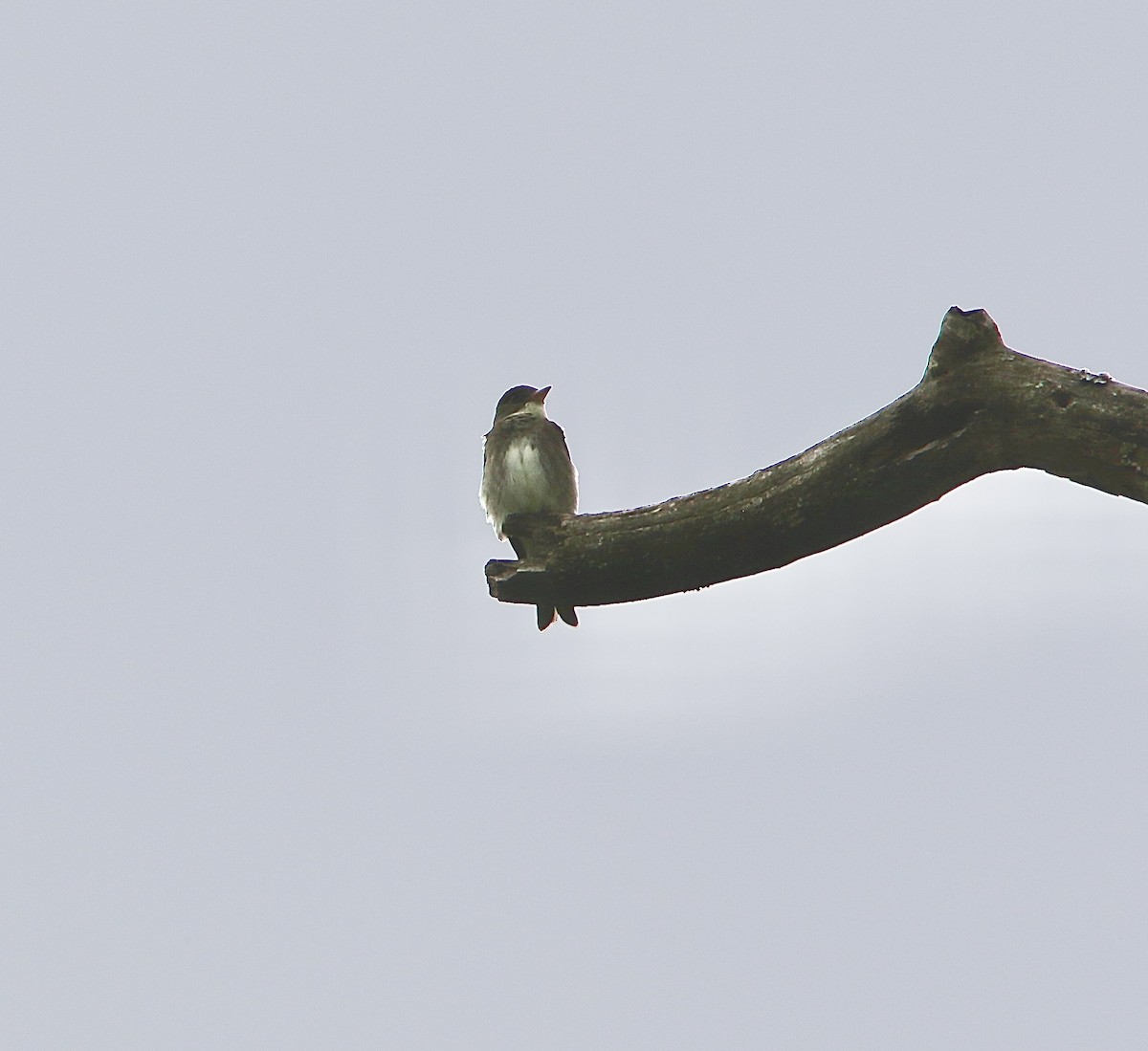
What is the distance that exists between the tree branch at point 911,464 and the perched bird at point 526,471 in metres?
3.66

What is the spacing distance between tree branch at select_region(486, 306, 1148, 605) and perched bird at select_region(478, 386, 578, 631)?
366 centimetres

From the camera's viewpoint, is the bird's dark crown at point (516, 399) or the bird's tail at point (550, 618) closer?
the bird's tail at point (550, 618)

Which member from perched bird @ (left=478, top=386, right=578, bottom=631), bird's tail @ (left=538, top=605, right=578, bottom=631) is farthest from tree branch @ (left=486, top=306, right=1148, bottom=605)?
perched bird @ (left=478, top=386, right=578, bottom=631)

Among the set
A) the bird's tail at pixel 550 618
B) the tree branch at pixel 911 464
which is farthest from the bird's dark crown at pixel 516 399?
the tree branch at pixel 911 464

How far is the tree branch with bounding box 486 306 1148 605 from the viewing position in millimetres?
4086

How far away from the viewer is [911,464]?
4230 millimetres

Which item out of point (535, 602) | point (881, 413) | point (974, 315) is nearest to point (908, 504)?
point (881, 413)

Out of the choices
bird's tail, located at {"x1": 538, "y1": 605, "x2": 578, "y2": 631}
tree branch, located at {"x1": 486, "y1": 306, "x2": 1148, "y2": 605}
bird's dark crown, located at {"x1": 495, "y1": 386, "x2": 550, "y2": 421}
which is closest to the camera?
tree branch, located at {"x1": 486, "y1": 306, "x2": 1148, "y2": 605}

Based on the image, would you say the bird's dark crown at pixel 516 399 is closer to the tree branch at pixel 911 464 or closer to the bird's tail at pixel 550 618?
the bird's tail at pixel 550 618

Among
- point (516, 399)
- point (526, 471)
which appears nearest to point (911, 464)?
point (526, 471)

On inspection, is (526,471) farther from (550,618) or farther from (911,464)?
(911,464)

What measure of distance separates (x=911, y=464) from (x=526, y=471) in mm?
4234

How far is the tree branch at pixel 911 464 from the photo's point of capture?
409cm

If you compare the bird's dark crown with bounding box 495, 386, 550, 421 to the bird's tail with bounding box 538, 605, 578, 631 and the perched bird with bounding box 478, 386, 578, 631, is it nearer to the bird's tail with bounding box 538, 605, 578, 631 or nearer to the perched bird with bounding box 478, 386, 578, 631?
the perched bird with bounding box 478, 386, 578, 631
